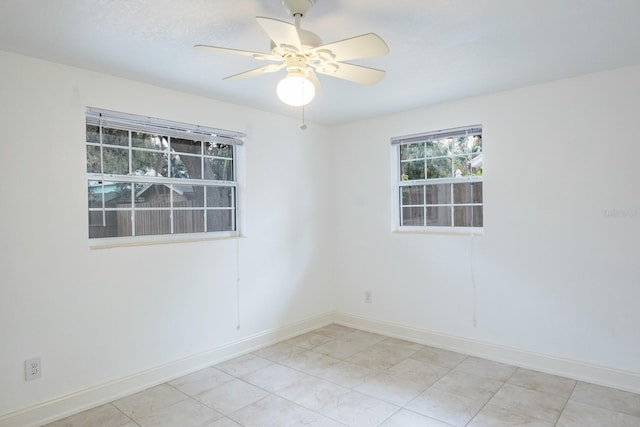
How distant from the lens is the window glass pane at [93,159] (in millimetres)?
2734

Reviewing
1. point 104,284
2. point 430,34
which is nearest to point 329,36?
point 430,34

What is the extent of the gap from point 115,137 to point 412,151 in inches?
109

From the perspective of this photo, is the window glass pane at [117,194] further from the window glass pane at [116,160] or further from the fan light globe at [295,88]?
the fan light globe at [295,88]

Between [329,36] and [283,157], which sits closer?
[329,36]

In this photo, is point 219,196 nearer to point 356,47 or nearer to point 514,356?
point 356,47

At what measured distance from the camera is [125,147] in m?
2.94

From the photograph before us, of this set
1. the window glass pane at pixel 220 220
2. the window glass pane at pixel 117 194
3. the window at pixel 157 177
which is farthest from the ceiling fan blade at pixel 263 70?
the window glass pane at pixel 220 220

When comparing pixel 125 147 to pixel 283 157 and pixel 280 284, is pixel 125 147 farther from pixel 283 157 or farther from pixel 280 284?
pixel 280 284

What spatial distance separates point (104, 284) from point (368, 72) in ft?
7.52

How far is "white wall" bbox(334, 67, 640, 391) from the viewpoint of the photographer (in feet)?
9.16

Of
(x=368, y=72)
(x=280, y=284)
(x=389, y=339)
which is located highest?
(x=368, y=72)

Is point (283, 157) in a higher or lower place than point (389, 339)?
higher

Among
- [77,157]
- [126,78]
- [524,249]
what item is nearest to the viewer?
[77,157]

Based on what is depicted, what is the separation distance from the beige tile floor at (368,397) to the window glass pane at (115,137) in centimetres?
187
